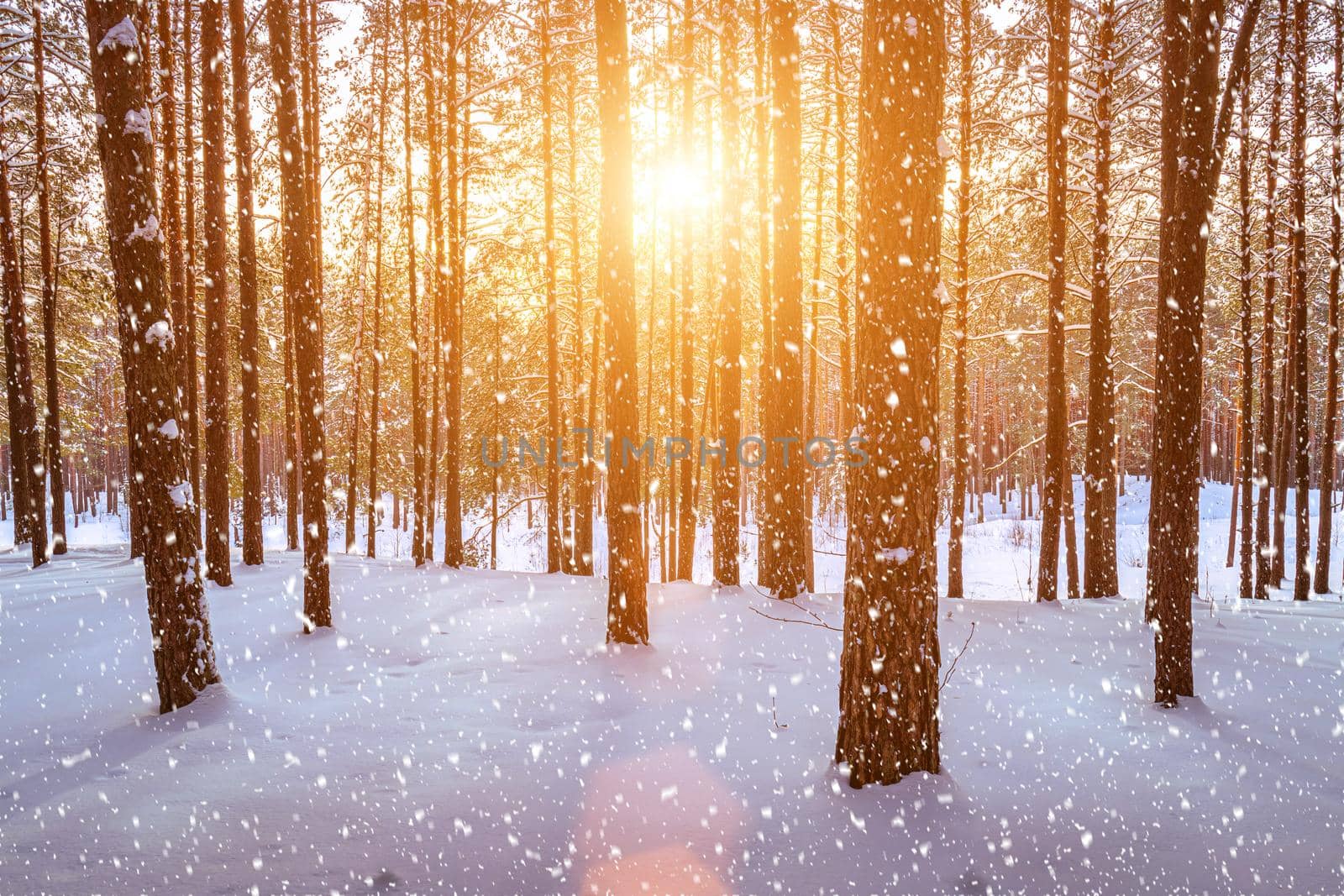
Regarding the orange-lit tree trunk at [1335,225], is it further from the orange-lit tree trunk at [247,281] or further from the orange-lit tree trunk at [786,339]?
the orange-lit tree trunk at [247,281]

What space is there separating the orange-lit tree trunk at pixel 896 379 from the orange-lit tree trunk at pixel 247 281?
8524 mm

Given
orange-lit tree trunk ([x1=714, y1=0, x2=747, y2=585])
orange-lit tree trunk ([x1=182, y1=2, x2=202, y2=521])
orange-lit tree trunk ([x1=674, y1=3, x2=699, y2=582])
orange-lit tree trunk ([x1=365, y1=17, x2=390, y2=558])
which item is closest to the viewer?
orange-lit tree trunk ([x1=714, y1=0, x2=747, y2=585])

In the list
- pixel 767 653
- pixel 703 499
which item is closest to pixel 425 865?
pixel 767 653

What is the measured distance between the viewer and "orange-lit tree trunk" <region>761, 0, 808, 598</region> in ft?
28.9

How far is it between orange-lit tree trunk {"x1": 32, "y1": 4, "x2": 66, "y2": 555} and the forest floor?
31.2 ft

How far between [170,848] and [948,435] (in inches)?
1541

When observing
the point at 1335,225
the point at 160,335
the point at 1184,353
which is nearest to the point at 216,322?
the point at 160,335

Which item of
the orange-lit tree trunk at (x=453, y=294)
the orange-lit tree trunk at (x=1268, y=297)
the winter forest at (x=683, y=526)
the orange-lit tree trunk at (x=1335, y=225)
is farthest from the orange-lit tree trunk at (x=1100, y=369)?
the orange-lit tree trunk at (x=453, y=294)

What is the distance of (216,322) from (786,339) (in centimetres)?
818

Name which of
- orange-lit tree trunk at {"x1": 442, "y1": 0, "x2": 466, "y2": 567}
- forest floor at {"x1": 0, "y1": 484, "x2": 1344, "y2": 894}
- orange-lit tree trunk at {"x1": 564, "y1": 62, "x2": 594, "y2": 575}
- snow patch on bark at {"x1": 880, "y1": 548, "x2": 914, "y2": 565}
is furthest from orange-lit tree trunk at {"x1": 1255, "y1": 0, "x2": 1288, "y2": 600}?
orange-lit tree trunk at {"x1": 442, "y1": 0, "x2": 466, "y2": 567}

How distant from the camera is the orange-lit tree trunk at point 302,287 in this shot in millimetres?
7031

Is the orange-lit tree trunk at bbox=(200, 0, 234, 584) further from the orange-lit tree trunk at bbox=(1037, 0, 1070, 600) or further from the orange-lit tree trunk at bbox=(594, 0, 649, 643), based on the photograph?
the orange-lit tree trunk at bbox=(1037, 0, 1070, 600)

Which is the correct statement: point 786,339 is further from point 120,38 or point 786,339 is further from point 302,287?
point 120,38

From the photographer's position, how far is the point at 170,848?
11.3ft
